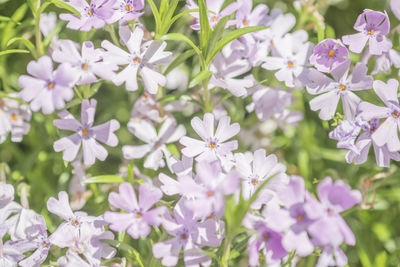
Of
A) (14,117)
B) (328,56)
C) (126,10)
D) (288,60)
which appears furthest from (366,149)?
(14,117)

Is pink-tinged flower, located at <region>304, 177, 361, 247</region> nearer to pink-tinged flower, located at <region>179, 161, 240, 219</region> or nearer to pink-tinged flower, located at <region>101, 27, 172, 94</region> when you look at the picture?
pink-tinged flower, located at <region>179, 161, 240, 219</region>

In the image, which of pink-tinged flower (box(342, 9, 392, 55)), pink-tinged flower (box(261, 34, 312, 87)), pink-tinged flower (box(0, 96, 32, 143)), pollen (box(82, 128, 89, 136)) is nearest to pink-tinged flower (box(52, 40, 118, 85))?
pollen (box(82, 128, 89, 136))

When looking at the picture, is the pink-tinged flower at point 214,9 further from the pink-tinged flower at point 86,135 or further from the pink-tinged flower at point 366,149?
the pink-tinged flower at point 366,149

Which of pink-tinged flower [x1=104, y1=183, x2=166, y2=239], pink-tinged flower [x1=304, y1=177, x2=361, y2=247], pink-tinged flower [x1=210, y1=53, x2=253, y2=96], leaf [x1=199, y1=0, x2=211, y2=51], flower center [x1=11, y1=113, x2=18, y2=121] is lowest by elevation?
flower center [x1=11, y1=113, x2=18, y2=121]

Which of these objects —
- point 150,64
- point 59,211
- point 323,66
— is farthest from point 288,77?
point 59,211

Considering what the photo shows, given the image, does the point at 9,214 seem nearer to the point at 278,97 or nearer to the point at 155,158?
the point at 155,158

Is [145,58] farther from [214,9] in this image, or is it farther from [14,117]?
[14,117]

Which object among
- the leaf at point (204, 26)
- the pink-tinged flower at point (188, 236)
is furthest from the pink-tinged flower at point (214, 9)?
A: the pink-tinged flower at point (188, 236)
